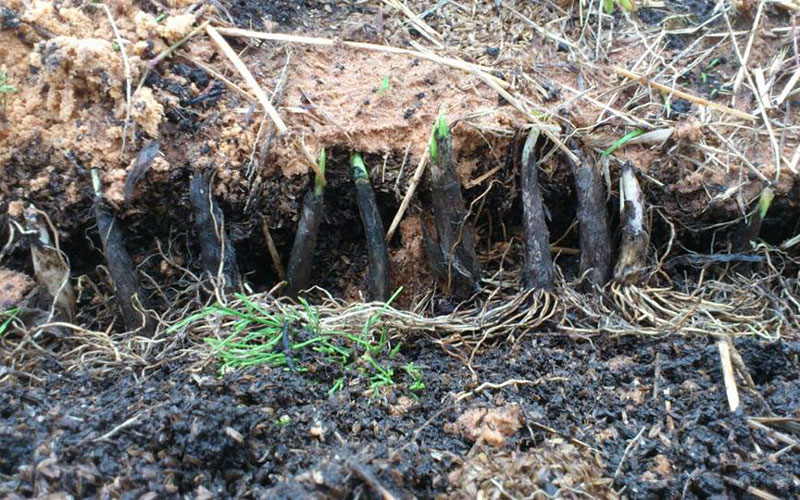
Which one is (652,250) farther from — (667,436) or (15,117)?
(15,117)

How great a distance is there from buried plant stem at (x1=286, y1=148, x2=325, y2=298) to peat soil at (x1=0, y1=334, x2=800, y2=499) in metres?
0.56

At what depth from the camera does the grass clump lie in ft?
5.98

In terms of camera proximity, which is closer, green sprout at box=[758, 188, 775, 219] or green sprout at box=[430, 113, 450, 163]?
green sprout at box=[430, 113, 450, 163]

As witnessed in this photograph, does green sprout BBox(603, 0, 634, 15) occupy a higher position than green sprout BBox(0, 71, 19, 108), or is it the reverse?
green sprout BBox(603, 0, 634, 15)

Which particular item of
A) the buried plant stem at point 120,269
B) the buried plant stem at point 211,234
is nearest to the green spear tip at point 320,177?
the buried plant stem at point 211,234

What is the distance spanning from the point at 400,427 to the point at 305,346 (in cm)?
41

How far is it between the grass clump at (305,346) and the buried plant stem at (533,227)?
53cm

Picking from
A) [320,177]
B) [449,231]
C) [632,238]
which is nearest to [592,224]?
[632,238]

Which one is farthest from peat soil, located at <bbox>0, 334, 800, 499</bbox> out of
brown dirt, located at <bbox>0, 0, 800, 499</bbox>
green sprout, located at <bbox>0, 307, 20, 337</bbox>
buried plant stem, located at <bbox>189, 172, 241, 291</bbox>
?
buried plant stem, located at <bbox>189, 172, 241, 291</bbox>

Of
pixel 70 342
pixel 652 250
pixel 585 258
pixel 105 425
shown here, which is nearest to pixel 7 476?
pixel 105 425

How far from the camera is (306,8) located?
2.60 meters

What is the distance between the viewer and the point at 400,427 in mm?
1650

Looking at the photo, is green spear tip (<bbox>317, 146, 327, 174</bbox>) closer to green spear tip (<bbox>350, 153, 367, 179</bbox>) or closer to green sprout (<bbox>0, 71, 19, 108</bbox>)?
green spear tip (<bbox>350, 153, 367, 179</bbox>)

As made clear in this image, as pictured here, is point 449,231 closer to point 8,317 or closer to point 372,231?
point 372,231
